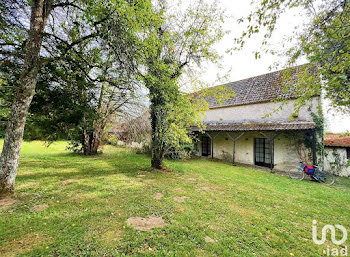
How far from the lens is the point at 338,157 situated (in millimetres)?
9906

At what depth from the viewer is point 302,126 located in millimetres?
8883

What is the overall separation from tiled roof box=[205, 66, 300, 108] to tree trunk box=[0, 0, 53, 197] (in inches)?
431

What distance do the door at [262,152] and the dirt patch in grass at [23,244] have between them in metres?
13.1

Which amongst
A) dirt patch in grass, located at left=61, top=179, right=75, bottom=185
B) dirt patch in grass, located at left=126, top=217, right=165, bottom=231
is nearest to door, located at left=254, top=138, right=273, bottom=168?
dirt patch in grass, located at left=126, top=217, right=165, bottom=231

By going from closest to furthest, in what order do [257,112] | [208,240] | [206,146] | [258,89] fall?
[208,240] < [257,112] < [258,89] < [206,146]

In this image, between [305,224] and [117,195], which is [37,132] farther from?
[305,224]

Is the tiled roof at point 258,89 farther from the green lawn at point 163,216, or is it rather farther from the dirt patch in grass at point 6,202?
the dirt patch in grass at point 6,202

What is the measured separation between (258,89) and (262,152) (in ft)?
18.1

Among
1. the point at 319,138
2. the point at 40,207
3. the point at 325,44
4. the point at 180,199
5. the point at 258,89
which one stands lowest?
the point at 180,199

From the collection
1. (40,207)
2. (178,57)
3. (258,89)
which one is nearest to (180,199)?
(40,207)

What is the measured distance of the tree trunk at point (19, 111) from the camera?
151 inches

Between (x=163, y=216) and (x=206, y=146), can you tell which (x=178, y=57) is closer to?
(x=163, y=216)

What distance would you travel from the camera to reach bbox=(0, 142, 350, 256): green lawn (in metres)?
2.59

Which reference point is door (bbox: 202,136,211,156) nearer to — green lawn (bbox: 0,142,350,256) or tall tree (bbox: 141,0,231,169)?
tall tree (bbox: 141,0,231,169)
